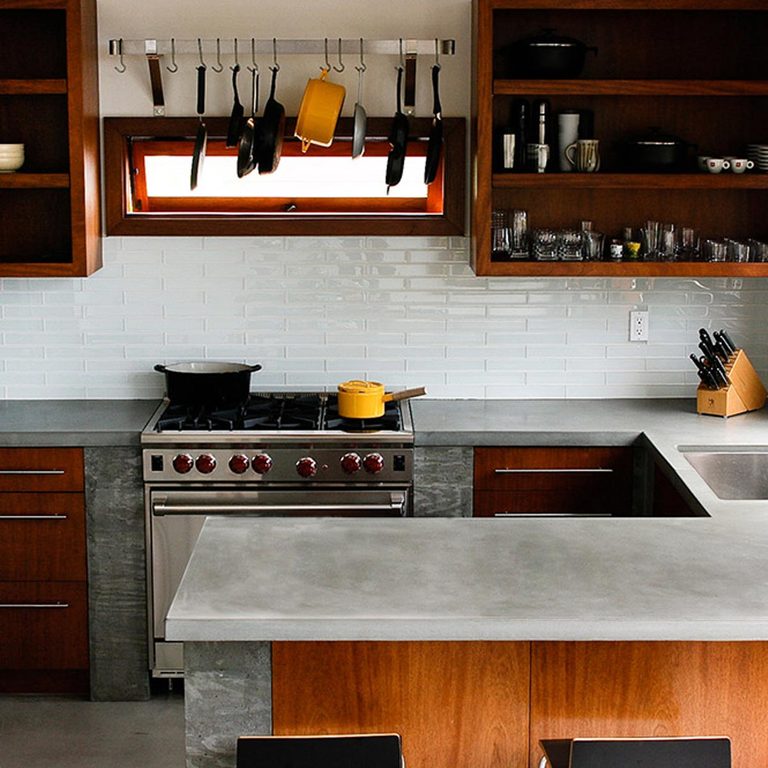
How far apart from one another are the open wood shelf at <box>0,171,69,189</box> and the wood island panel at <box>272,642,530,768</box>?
8.76 ft

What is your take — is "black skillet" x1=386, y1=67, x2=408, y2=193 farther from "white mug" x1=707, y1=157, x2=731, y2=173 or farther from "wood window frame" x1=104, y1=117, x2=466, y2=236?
"white mug" x1=707, y1=157, x2=731, y2=173

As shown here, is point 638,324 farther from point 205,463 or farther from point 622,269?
point 205,463

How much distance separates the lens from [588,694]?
2930 mm

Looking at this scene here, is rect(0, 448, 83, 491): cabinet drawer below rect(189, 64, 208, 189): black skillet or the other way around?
below

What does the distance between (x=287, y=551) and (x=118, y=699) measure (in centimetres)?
210

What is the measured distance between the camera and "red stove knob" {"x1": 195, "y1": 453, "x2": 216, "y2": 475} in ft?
15.7

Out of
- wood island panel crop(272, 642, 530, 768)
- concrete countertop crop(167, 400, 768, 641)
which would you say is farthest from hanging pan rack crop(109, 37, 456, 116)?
wood island panel crop(272, 642, 530, 768)

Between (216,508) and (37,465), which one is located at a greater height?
(37,465)

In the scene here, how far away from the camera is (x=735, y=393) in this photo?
5.10m

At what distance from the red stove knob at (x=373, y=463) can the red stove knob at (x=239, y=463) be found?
43 centimetres

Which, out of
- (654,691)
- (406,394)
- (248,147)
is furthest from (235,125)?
(654,691)

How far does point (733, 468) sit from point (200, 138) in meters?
2.30

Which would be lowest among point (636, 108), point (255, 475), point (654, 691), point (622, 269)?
point (654, 691)

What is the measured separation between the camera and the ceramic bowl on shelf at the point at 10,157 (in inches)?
197
